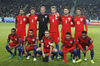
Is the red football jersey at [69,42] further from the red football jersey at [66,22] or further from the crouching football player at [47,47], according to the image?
the red football jersey at [66,22]

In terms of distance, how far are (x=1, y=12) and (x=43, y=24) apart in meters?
25.9

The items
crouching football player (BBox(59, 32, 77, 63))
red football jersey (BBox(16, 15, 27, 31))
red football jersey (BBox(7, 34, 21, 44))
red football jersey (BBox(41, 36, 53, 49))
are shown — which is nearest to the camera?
crouching football player (BBox(59, 32, 77, 63))

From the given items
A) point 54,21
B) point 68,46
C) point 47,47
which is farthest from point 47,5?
point 68,46

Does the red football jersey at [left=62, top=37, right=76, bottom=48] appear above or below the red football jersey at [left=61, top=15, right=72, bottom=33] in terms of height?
below

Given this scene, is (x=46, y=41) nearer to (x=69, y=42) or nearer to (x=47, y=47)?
(x=47, y=47)

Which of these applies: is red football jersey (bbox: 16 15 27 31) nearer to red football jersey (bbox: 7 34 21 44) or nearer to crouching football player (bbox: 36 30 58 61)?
A: red football jersey (bbox: 7 34 21 44)

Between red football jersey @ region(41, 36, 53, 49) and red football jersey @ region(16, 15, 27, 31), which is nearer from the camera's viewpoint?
red football jersey @ region(41, 36, 53, 49)

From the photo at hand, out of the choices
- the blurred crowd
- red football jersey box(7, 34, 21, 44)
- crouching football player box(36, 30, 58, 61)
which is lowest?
crouching football player box(36, 30, 58, 61)

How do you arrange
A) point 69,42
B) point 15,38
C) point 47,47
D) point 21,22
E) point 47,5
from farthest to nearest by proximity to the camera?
1. point 47,5
2. point 21,22
3. point 15,38
4. point 47,47
5. point 69,42

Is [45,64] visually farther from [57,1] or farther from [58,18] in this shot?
[57,1]

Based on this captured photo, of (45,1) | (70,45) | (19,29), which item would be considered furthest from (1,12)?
(70,45)

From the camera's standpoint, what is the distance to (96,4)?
30.1 meters

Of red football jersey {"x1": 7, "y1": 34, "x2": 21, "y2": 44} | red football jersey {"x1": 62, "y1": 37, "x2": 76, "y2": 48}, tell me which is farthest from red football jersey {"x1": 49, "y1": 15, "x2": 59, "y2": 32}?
red football jersey {"x1": 7, "y1": 34, "x2": 21, "y2": 44}

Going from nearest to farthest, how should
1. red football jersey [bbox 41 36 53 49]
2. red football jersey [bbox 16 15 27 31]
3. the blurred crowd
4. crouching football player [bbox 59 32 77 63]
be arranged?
crouching football player [bbox 59 32 77 63]
red football jersey [bbox 41 36 53 49]
red football jersey [bbox 16 15 27 31]
the blurred crowd
